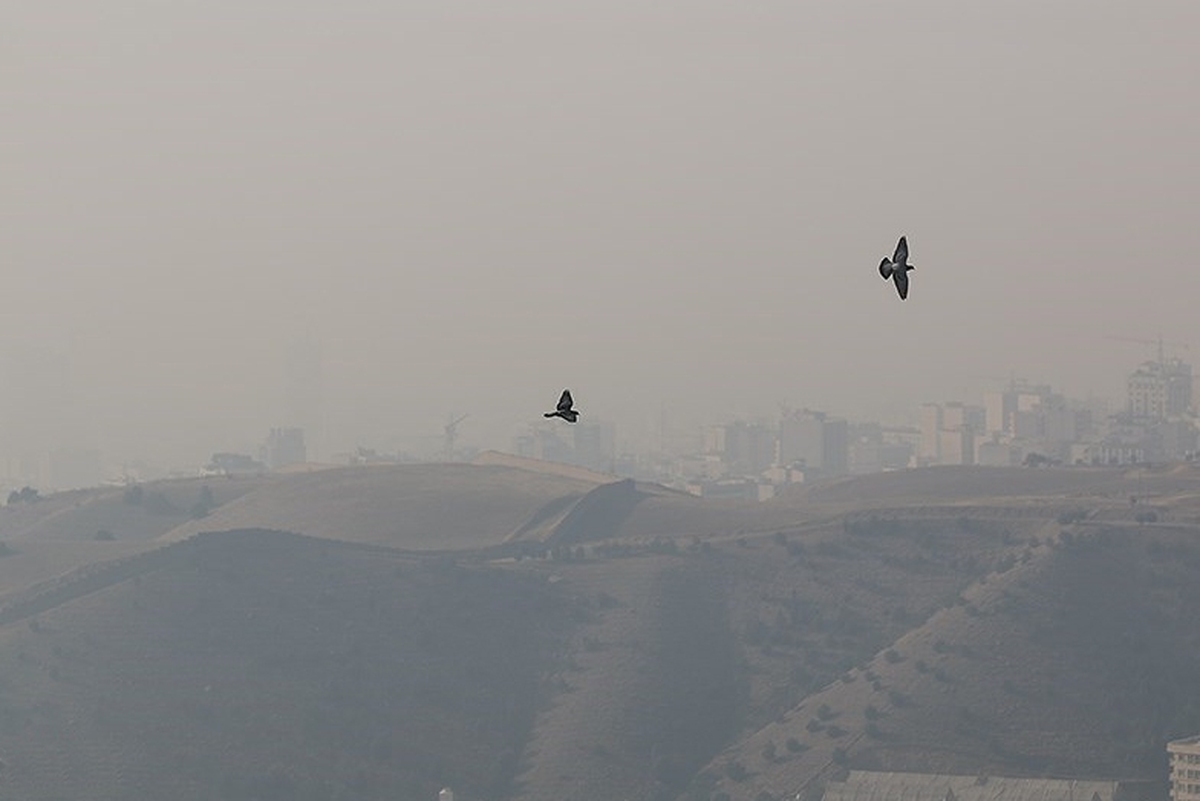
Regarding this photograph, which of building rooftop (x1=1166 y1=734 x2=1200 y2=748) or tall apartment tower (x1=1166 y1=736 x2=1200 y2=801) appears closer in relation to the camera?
tall apartment tower (x1=1166 y1=736 x2=1200 y2=801)

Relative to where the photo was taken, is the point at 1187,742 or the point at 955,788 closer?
the point at 1187,742

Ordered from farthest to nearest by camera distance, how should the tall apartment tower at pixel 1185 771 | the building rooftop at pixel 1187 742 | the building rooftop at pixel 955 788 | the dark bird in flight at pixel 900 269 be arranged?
the building rooftop at pixel 955 788 < the building rooftop at pixel 1187 742 < the tall apartment tower at pixel 1185 771 < the dark bird in flight at pixel 900 269

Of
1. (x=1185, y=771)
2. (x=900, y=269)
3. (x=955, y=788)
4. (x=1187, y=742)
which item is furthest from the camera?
(x=955, y=788)

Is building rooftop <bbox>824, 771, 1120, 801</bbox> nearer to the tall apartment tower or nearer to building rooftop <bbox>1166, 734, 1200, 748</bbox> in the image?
building rooftop <bbox>1166, 734, 1200, 748</bbox>

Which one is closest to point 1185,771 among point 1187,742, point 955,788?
point 1187,742

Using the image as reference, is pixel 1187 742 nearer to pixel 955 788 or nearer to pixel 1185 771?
pixel 1185 771

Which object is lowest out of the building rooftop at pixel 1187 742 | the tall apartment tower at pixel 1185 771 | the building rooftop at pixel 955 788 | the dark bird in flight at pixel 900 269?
the building rooftop at pixel 955 788

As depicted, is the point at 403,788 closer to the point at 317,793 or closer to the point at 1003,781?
the point at 317,793

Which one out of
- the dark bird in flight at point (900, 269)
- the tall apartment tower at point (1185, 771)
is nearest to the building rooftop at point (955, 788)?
the tall apartment tower at point (1185, 771)

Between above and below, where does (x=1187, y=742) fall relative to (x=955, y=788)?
above

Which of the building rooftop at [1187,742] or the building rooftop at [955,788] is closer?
the building rooftop at [1187,742]

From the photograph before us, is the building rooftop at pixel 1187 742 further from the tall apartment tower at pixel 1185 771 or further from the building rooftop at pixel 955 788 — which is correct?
the building rooftop at pixel 955 788

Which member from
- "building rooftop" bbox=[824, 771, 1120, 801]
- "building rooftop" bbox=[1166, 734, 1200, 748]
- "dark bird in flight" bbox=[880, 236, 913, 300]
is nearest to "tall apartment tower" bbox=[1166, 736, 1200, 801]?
"building rooftop" bbox=[1166, 734, 1200, 748]

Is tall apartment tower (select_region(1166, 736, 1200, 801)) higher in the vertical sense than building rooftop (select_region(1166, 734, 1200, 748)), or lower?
lower
